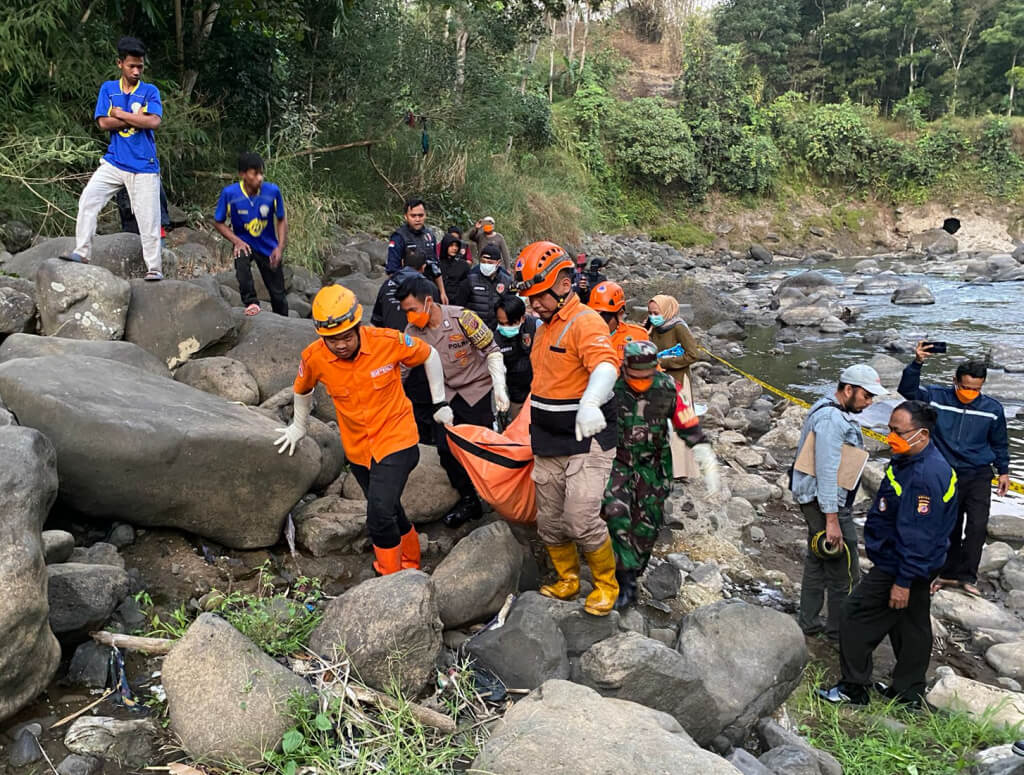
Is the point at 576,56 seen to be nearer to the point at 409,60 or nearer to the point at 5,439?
the point at 409,60

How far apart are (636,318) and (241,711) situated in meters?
12.0

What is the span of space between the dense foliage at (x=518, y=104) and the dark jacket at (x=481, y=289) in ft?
11.0

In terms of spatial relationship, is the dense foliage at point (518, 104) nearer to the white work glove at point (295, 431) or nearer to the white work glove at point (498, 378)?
the white work glove at point (295, 431)

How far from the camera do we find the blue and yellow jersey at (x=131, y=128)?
559 centimetres

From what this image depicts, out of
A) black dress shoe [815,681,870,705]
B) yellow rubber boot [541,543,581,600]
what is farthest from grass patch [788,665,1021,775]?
yellow rubber boot [541,543,581,600]

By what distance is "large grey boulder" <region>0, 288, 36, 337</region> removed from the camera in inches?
208

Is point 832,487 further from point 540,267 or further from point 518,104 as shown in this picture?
point 518,104

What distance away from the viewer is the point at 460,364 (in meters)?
4.95

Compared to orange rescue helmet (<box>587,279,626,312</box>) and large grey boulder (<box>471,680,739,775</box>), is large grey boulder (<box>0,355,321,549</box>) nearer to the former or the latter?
large grey boulder (<box>471,680,739,775</box>)

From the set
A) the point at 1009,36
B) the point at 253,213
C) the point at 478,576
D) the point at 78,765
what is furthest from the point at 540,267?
the point at 1009,36

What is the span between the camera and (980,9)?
31.9 meters

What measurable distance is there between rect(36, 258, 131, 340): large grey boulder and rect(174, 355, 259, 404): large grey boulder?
65cm

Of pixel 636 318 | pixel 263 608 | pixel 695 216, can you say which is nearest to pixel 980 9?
pixel 695 216

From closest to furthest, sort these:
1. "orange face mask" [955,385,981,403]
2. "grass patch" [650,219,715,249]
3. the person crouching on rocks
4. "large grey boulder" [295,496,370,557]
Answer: the person crouching on rocks, "large grey boulder" [295,496,370,557], "orange face mask" [955,385,981,403], "grass patch" [650,219,715,249]
